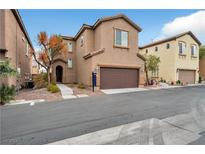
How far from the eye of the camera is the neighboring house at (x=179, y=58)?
847 inches

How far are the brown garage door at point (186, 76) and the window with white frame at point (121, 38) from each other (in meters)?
10.7

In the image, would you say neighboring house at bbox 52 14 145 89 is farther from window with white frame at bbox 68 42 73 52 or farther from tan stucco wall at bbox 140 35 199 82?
tan stucco wall at bbox 140 35 199 82

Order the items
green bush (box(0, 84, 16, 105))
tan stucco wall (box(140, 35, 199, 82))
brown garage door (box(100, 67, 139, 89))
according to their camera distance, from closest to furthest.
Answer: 1. green bush (box(0, 84, 16, 105))
2. brown garage door (box(100, 67, 139, 89))
3. tan stucco wall (box(140, 35, 199, 82))

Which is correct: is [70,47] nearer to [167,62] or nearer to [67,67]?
[67,67]

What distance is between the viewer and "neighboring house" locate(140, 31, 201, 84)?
21.5 m

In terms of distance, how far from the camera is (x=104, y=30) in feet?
50.0

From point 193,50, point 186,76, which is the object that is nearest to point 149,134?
point 186,76

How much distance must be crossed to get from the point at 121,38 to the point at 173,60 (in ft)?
31.0

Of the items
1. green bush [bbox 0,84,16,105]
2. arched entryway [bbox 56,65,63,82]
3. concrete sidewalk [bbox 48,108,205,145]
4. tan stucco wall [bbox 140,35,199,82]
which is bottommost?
concrete sidewalk [bbox 48,108,205,145]

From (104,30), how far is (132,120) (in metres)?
11.2

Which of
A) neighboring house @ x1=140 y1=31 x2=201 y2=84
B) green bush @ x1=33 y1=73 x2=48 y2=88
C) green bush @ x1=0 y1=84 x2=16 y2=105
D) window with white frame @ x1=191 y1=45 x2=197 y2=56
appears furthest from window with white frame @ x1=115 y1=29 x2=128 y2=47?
window with white frame @ x1=191 y1=45 x2=197 y2=56

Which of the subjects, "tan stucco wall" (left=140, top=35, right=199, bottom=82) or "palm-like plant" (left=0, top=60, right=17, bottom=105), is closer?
"palm-like plant" (left=0, top=60, right=17, bottom=105)

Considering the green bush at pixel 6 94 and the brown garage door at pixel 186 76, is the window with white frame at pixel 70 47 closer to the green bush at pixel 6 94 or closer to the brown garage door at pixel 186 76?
the green bush at pixel 6 94
